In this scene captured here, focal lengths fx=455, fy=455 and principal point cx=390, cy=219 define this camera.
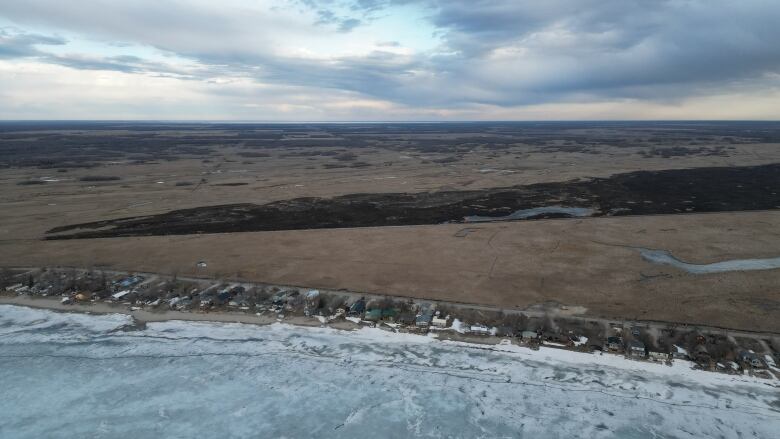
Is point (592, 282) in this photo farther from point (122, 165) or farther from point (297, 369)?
point (122, 165)

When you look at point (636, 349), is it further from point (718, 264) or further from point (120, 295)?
point (120, 295)

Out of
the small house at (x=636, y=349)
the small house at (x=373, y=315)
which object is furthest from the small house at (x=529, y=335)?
the small house at (x=373, y=315)

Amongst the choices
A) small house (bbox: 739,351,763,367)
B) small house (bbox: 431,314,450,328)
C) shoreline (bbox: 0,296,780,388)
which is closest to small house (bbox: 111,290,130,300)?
shoreline (bbox: 0,296,780,388)

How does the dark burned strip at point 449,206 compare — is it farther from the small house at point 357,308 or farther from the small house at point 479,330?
the small house at point 479,330

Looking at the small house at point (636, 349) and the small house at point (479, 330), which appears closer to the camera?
the small house at point (636, 349)

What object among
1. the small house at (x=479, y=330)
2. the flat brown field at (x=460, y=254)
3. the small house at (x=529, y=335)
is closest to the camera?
the small house at (x=529, y=335)
